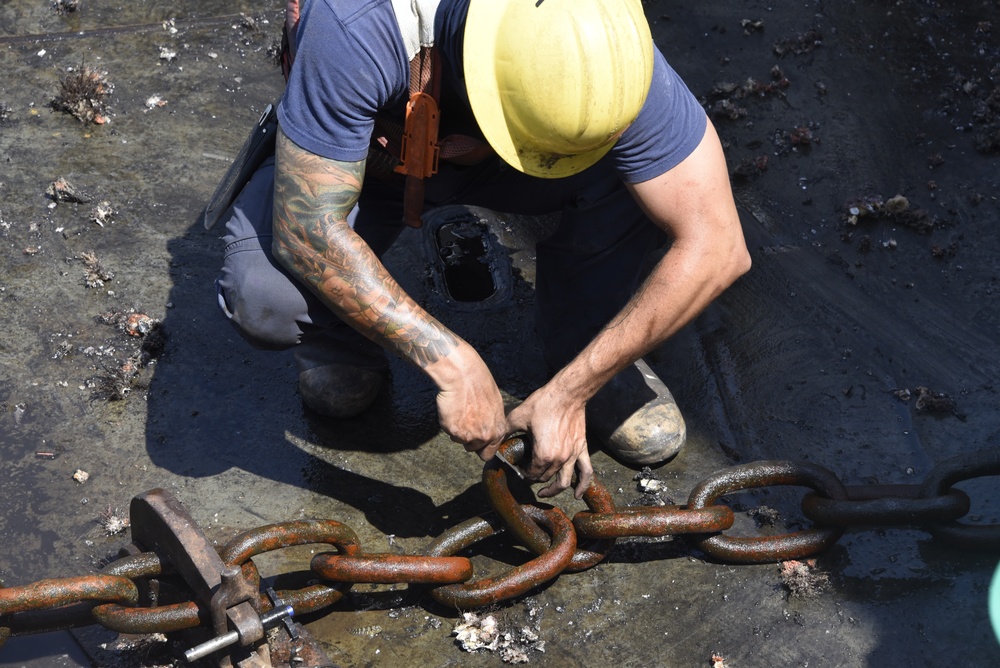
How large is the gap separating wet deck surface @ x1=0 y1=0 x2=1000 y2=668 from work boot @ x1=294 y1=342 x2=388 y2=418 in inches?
3.6

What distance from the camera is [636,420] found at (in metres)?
3.35

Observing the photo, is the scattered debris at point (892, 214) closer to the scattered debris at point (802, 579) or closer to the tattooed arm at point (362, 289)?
the scattered debris at point (802, 579)

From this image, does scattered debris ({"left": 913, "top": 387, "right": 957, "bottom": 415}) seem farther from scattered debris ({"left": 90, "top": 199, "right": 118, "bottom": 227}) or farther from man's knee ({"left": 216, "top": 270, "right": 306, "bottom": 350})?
scattered debris ({"left": 90, "top": 199, "right": 118, "bottom": 227})

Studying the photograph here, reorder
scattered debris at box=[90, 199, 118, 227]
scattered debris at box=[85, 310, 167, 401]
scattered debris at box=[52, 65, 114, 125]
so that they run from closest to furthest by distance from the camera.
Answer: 1. scattered debris at box=[85, 310, 167, 401]
2. scattered debris at box=[90, 199, 118, 227]
3. scattered debris at box=[52, 65, 114, 125]

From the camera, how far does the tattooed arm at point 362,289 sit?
280 cm

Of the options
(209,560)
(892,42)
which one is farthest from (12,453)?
(892,42)

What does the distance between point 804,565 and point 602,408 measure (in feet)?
2.71

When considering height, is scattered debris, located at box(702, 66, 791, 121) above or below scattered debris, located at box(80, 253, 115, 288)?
above

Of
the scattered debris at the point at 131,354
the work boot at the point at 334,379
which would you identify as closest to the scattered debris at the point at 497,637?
the work boot at the point at 334,379

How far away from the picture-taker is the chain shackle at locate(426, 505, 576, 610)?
2760 millimetres

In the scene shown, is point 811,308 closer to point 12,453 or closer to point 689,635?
point 689,635

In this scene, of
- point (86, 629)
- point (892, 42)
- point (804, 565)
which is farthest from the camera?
point (892, 42)

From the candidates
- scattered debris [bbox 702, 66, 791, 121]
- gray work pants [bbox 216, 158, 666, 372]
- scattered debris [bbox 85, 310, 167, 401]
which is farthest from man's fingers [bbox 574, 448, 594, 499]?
scattered debris [bbox 702, 66, 791, 121]

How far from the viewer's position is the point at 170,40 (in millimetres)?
4824
